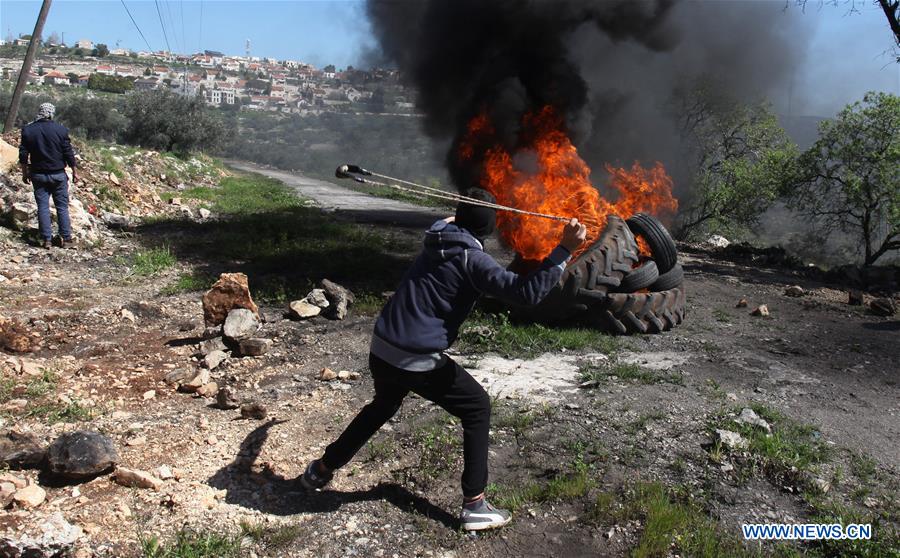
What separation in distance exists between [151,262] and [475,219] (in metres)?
7.44

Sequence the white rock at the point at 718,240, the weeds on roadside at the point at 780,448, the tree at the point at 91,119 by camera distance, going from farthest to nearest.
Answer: the tree at the point at 91,119
the white rock at the point at 718,240
the weeds on roadside at the point at 780,448

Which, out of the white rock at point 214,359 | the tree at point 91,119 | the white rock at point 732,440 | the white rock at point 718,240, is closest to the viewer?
the white rock at point 732,440

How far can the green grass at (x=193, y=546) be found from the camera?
323 centimetres

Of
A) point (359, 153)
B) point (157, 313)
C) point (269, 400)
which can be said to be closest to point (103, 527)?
point (269, 400)

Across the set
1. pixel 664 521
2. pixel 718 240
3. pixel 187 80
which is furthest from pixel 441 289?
pixel 187 80

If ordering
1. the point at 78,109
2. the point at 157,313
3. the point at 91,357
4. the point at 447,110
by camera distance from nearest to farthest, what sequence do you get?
the point at 91,357 < the point at 157,313 < the point at 447,110 < the point at 78,109

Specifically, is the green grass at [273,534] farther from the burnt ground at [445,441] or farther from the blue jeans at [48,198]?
the blue jeans at [48,198]

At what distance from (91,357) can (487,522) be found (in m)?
4.28

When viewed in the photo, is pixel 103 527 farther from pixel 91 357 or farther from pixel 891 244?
pixel 891 244

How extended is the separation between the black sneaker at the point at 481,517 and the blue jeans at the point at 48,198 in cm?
913

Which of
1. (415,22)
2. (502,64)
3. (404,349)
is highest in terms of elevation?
(415,22)

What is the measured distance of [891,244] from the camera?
12609mm

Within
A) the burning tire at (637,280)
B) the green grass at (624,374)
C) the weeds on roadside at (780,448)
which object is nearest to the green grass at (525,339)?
Answer: the green grass at (624,374)

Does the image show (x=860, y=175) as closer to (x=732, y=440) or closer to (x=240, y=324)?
(x=732, y=440)
